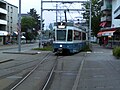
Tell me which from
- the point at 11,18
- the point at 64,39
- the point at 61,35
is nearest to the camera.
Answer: the point at 64,39

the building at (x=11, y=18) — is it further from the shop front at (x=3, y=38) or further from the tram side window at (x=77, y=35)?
the tram side window at (x=77, y=35)

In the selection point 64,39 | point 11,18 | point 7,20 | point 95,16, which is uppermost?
point 95,16

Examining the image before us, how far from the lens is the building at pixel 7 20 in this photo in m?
98.1

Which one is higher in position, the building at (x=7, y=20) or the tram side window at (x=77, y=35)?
the building at (x=7, y=20)

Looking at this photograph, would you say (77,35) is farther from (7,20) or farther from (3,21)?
(7,20)

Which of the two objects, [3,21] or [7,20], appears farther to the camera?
[7,20]

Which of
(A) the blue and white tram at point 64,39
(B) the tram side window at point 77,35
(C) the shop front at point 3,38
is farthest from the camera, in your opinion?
(C) the shop front at point 3,38

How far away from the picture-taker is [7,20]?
105 meters

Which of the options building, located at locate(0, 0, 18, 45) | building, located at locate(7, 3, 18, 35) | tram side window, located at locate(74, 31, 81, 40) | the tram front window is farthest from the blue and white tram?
building, located at locate(7, 3, 18, 35)

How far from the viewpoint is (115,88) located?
1351 cm

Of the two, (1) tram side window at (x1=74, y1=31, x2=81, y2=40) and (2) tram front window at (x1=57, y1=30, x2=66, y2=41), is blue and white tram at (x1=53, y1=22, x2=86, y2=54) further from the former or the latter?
(1) tram side window at (x1=74, y1=31, x2=81, y2=40)

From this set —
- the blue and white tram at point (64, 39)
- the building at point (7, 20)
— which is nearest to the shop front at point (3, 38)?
the building at point (7, 20)

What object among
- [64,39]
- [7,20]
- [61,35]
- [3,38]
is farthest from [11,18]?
[64,39]

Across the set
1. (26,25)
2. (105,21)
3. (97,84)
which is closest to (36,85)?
(97,84)
